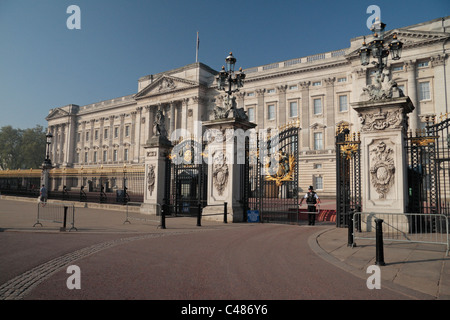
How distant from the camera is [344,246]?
7734 mm

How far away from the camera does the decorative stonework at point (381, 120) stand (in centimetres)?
993

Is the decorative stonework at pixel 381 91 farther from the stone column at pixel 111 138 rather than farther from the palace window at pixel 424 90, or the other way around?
the stone column at pixel 111 138

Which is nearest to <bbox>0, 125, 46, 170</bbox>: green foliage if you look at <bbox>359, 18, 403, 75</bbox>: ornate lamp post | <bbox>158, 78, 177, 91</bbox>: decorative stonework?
<bbox>158, 78, 177, 91</bbox>: decorative stonework

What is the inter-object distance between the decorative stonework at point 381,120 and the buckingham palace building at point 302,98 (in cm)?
1303

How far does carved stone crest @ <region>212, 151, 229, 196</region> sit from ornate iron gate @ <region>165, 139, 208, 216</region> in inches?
60.7

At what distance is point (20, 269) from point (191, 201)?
33.4 feet

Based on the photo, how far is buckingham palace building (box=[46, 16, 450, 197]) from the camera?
36469 mm

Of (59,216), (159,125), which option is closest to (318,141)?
(159,125)

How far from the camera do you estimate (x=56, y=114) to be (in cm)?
8200

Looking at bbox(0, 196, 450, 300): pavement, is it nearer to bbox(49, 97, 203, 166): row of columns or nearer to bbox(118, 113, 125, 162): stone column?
bbox(49, 97, 203, 166): row of columns

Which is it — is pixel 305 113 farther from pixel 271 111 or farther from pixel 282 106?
pixel 271 111

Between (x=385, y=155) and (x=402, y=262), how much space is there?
4.82 meters
